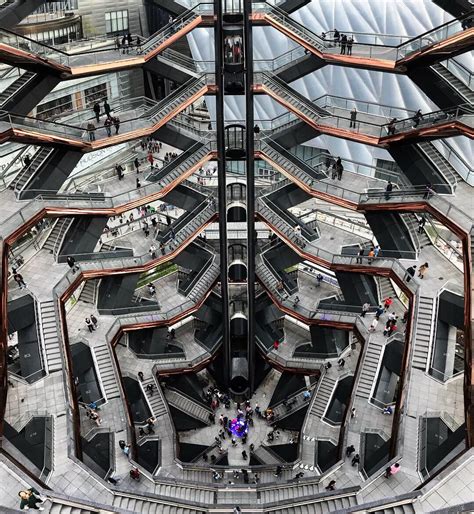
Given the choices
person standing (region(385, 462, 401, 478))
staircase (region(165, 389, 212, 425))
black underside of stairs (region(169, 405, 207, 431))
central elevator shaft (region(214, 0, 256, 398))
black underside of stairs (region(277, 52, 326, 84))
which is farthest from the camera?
staircase (region(165, 389, 212, 425))

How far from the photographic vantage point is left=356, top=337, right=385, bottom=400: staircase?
2758cm

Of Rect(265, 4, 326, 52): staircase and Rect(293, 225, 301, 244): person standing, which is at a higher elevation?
Rect(265, 4, 326, 52): staircase

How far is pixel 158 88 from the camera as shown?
146 ft

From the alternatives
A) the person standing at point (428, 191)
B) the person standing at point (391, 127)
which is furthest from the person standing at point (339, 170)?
the person standing at point (428, 191)

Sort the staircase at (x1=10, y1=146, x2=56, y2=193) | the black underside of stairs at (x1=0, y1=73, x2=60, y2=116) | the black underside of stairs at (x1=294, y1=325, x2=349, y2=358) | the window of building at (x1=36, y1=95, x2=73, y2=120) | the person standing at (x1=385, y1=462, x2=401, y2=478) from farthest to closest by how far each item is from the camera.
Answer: the window of building at (x1=36, y1=95, x2=73, y2=120), the black underside of stairs at (x1=294, y1=325, x2=349, y2=358), the staircase at (x1=10, y1=146, x2=56, y2=193), the black underside of stairs at (x1=0, y1=73, x2=60, y2=116), the person standing at (x1=385, y1=462, x2=401, y2=478)

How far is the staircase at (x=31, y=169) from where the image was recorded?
92.4 ft

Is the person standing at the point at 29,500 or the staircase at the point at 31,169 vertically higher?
the staircase at the point at 31,169

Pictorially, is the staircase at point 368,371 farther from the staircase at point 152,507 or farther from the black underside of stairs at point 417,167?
Result: the staircase at point 152,507

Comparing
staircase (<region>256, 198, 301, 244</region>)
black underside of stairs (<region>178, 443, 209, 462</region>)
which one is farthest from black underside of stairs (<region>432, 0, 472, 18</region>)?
black underside of stairs (<region>178, 443, 209, 462</region>)

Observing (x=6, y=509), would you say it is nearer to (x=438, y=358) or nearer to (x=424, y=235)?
(x=438, y=358)

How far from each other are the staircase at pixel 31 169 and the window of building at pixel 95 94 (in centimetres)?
1338

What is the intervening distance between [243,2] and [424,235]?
16.2 m

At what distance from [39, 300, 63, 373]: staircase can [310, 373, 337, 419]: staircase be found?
15.9 metres

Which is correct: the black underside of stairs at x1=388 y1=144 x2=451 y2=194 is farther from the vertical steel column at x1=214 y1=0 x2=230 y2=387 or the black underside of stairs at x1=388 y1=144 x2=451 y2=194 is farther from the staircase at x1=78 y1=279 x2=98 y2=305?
the staircase at x1=78 y1=279 x2=98 y2=305
